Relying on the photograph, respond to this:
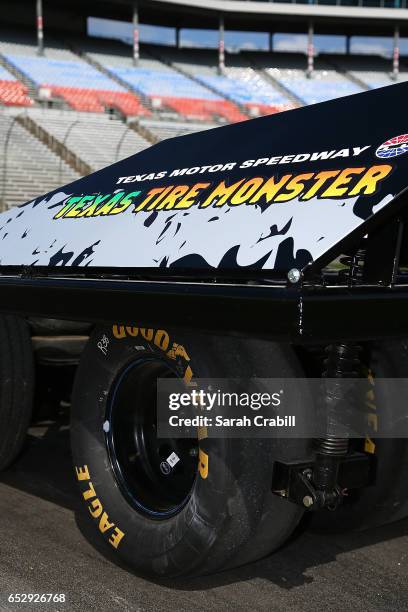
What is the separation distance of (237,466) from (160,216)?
0.96 m

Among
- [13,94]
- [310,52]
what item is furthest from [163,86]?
[310,52]

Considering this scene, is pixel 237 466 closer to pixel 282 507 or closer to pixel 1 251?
pixel 282 507

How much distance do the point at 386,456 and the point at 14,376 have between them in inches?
65.9

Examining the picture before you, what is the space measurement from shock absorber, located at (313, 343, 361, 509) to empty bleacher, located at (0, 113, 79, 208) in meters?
16.9

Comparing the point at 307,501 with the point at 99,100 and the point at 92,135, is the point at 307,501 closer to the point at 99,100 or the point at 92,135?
the point at 92,135

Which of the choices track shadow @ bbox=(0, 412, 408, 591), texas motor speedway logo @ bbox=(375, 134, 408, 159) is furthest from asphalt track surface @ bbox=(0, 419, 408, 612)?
texas motor speedway logo @ bbox=(375, 134, 408, 159)

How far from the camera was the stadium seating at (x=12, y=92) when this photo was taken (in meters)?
26.3

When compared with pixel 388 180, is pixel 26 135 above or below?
below

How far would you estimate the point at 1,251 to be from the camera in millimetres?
3055

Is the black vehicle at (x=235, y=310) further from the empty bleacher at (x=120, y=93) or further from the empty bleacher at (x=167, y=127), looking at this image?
the empty bleacher at (x=167, y=127)

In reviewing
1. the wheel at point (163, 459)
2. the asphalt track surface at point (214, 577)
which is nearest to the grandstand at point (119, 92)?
the asphalt track surface at point (214, 577)

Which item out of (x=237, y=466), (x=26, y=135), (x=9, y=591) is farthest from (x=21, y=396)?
(x=26, y=135)

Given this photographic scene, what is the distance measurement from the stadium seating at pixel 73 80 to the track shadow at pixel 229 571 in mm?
25881

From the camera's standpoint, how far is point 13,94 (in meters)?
27.0
